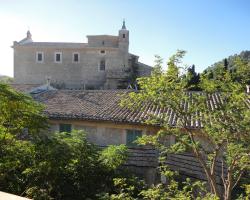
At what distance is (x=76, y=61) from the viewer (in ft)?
146

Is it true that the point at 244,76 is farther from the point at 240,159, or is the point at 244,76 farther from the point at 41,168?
the point at 41,168

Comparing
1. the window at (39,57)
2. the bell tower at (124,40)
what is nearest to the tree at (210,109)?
the bell tower at (124,40)

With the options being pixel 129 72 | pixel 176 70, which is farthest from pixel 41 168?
pixel 129 72

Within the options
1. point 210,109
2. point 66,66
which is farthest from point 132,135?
point 66,66

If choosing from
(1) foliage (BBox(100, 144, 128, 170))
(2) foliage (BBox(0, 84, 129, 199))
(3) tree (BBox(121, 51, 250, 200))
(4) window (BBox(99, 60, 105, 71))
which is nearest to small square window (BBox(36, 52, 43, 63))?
(4) window (BBox(99, 60, 105, 71))

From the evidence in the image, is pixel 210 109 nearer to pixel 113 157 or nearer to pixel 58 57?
pixel 113 157

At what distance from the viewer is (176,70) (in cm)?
680

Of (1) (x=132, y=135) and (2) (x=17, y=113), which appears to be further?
(1) (x=132, y=135)

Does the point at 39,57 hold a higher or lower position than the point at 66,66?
higher

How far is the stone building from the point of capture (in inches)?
1735

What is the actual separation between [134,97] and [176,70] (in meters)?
1.01

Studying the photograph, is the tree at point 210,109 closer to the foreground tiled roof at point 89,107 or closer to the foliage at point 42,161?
the foliage at point 42,161

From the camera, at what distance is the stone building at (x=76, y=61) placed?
145 ft

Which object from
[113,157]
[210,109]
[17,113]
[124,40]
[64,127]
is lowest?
[113,157]
